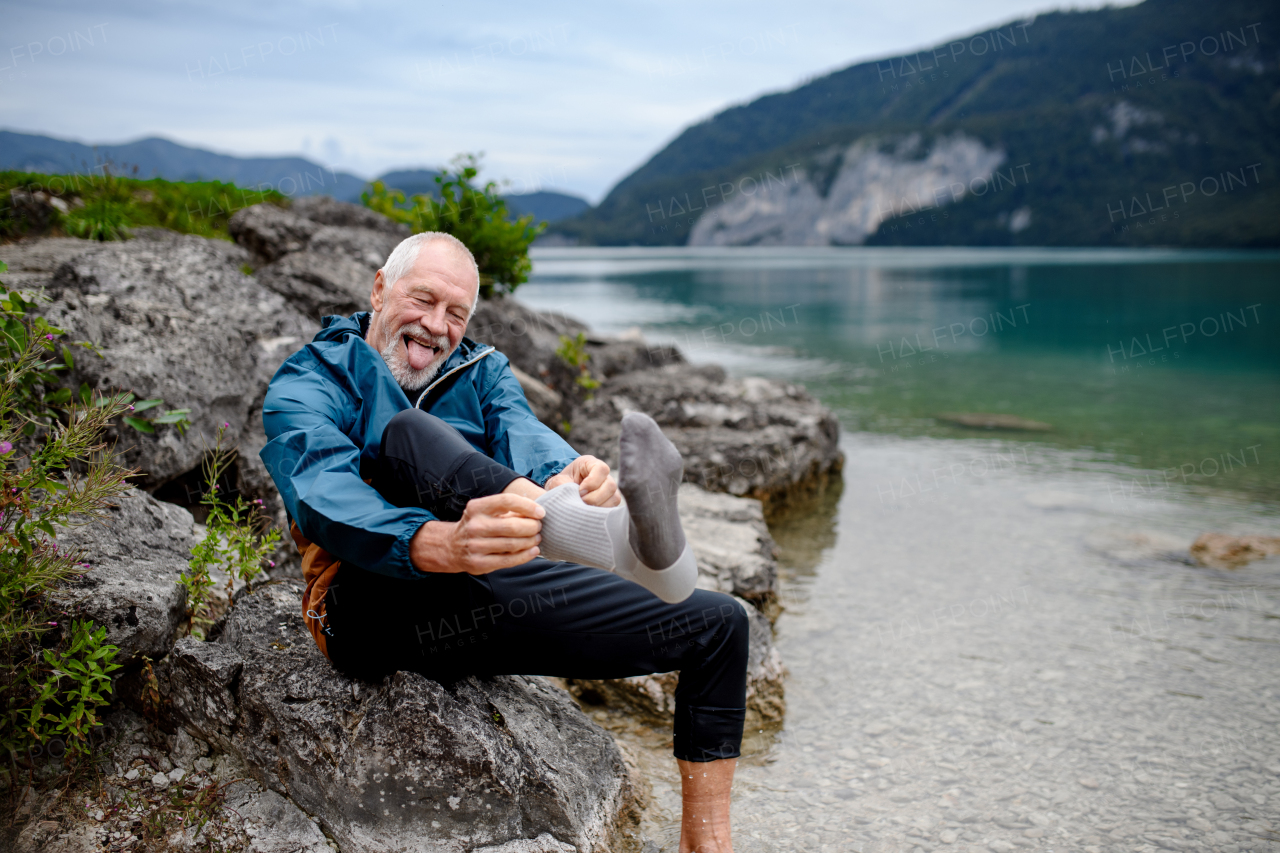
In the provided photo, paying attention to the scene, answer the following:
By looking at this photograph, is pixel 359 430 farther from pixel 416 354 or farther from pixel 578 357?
pixel 578 357

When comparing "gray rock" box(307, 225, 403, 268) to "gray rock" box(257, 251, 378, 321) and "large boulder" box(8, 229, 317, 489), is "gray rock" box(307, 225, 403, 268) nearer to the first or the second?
"gray rock" box(257, 251, 378, 321)

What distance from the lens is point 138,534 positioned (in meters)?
3.53

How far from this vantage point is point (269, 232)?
7715 millimetres

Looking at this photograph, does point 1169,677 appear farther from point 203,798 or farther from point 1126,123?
point 1126,123

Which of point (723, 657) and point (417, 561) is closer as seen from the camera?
point (417, 561)

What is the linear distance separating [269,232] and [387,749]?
6.59 metres

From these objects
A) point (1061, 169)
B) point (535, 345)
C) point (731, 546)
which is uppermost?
point (1061, 169)

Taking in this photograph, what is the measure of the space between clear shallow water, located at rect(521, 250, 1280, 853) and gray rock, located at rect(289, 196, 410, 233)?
608 centimetres

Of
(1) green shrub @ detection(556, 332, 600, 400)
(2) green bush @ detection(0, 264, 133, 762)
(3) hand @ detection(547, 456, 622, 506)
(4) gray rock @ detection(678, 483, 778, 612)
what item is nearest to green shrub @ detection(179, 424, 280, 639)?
(2) green bush @ detection(0, 264, 133, 762)

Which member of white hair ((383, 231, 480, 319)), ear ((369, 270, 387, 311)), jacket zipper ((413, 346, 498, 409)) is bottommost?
jacket zipper ((413, 346, 498, 409))

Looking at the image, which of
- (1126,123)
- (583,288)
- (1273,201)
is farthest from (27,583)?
(1126,123)

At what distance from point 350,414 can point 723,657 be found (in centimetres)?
173

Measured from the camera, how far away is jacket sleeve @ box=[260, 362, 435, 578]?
231 centimetres

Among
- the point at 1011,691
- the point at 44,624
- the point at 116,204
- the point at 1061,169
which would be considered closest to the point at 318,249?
the point at 116,204
